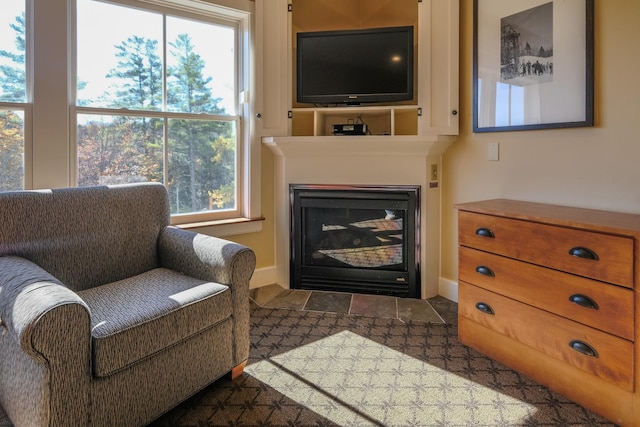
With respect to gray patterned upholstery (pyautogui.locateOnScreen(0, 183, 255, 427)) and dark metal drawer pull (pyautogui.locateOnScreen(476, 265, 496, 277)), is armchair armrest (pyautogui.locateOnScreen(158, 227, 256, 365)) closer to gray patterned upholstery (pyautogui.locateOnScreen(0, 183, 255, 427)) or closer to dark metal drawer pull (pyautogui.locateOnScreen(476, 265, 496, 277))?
gray patterned upholstery (pyautogui.locateOnScreen(0, 183, 255, 427))

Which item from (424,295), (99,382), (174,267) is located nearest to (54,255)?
(174,267)

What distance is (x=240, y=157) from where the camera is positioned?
3.07 metres

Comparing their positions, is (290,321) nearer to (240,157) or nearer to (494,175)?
(240,157)

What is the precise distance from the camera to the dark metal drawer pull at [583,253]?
1.59 m

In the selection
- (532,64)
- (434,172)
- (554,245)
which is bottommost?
(554,245)

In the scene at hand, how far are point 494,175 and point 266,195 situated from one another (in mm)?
1693

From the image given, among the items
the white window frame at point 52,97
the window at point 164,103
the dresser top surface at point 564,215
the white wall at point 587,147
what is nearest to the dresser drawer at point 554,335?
the dresser top surface at point 564,215

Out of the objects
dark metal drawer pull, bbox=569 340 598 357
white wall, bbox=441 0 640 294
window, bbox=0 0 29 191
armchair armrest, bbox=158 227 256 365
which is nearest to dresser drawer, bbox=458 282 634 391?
dark metal drawer pull, bbox=569 340 598 357

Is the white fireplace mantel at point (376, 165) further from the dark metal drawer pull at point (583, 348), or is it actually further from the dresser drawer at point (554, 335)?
the dark metal drawer pull at point (583, 348)

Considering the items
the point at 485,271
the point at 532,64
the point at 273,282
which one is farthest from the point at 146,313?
the point at 532,64

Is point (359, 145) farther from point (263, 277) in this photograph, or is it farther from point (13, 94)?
point (13, 94)

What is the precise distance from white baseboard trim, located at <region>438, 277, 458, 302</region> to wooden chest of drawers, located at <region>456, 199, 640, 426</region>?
71 cm

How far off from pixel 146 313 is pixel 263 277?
1.77m

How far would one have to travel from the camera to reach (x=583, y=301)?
1.63 meters
